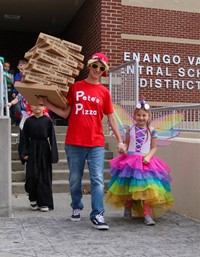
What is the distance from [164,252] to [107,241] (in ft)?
2.18

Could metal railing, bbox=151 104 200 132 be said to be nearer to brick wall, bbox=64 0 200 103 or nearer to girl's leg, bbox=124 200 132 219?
girl's leg, bbox=124 200 132 219

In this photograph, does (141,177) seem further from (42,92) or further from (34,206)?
(34,206)

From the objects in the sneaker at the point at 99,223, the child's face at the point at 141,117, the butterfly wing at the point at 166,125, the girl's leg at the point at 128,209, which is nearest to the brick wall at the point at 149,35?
the butterfly wing at the point at 166,125

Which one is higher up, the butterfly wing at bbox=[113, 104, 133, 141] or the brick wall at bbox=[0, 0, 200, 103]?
the brick wall at bbox=[0, 0, 200, 103]

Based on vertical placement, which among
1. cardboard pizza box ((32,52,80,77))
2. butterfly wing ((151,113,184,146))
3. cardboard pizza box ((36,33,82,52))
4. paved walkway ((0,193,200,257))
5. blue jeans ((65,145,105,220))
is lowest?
paved walkway ((0,193,200,257))

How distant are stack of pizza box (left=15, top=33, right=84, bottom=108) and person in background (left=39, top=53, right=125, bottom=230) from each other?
0.17 meters

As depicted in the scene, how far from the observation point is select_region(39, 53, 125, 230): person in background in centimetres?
509

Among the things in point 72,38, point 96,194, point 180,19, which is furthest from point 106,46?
point 96,194

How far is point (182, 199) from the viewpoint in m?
6.01

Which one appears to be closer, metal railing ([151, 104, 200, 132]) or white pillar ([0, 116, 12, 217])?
white pillar ([0, 116, 12, 217])

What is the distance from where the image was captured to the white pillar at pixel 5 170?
557 cm

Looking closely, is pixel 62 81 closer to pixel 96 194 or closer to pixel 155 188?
pixel 96 194

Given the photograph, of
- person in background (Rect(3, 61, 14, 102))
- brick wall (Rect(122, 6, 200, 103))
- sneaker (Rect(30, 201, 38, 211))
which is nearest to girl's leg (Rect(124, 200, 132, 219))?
sneaker (Rect(30, 201, 38, 211))

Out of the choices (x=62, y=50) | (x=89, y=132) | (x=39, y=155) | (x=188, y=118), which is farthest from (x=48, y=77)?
(x=188, y=118)
